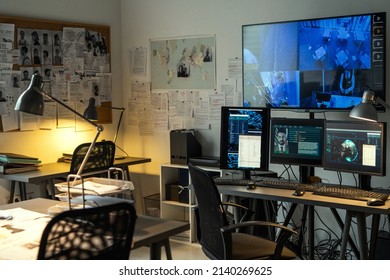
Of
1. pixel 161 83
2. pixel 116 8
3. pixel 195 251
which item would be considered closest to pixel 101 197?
pixel 195 251

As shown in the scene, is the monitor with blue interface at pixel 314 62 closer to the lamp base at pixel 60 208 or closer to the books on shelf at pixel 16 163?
the books on shelf at pixel 16 163

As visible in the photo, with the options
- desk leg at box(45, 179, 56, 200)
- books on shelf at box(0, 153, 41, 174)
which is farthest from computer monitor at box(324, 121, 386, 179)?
books on shelf at box(0, 153, 41, 174)

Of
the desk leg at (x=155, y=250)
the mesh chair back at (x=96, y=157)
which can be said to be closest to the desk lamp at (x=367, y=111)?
the desk leg at (x=155, y=250)

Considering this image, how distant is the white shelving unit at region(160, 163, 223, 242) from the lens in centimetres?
501

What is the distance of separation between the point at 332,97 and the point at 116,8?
8.26 ft

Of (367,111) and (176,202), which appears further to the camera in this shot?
(176,202)

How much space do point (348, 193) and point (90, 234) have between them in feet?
6.26

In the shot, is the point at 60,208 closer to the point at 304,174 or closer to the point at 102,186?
the point at 102,186

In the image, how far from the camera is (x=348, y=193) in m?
3.47

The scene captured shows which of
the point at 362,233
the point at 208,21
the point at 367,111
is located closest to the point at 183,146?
the point at 208,21

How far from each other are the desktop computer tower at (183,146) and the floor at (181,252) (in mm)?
716

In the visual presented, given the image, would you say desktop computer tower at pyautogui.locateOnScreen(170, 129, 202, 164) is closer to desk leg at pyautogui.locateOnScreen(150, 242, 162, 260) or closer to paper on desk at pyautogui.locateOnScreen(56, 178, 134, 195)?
paper on desk at pyautogui.locateOnScreen(56, 178, 134, 195)

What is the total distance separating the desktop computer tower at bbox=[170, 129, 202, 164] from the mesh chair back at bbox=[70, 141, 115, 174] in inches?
24.4

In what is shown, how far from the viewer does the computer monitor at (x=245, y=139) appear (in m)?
3.88
